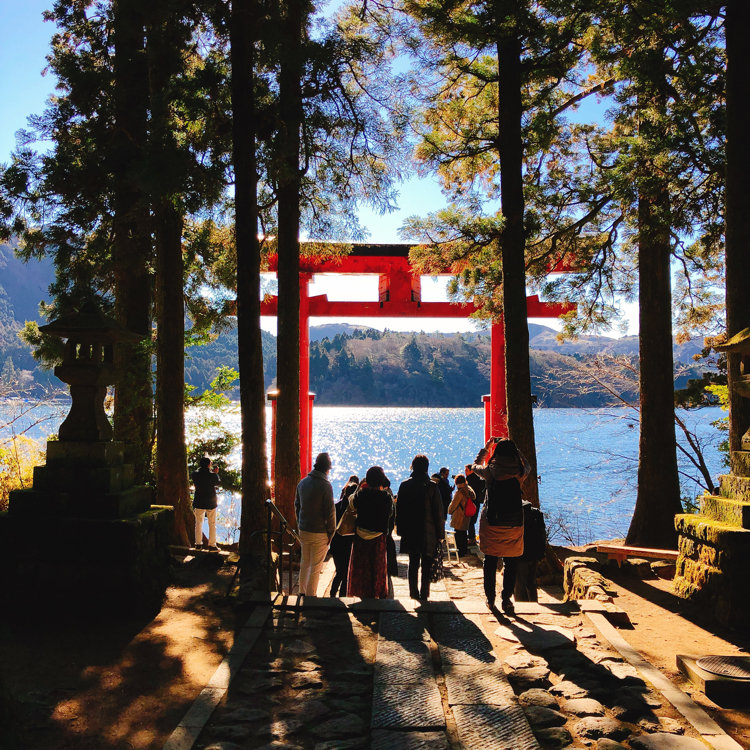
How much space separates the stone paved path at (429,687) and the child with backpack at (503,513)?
12.3 inches

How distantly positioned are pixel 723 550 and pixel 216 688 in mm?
3721

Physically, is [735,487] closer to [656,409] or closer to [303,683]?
[303,683]

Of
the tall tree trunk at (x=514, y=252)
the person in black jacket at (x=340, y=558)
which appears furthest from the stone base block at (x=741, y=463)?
the person in black jacket at (x=340, y=558)

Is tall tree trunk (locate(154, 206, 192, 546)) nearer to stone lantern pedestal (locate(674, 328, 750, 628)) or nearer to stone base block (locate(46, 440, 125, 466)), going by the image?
stone base block (locate(46, 440, 125, 466))

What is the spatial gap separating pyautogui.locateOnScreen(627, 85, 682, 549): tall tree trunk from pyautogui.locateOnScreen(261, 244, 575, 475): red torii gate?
303 cm

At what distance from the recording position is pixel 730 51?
660 cm

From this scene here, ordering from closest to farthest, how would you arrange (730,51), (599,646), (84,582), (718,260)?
(599,646) → (84,582) → (730,51) → (718,260)

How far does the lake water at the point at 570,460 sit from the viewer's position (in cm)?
1212

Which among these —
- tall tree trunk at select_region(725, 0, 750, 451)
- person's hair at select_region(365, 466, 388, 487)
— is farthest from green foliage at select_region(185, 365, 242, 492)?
tall tree trunk at select_region(725, 0, 750, 451)

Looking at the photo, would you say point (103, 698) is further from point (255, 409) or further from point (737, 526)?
point (737, 526)

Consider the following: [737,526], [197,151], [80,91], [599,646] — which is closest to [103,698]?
[599,646]

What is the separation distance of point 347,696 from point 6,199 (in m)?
7.62

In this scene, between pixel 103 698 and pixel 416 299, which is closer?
pixel 103 698

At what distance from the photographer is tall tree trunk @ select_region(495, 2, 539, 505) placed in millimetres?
7828
